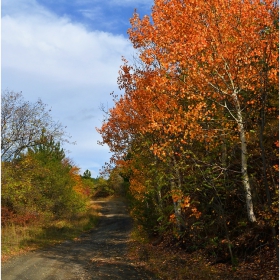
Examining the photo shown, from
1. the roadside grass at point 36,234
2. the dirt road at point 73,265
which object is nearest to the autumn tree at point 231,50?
the dirt road at point 73,265

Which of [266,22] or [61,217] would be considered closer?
[266,22]

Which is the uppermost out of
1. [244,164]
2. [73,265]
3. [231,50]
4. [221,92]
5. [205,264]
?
[231,50]

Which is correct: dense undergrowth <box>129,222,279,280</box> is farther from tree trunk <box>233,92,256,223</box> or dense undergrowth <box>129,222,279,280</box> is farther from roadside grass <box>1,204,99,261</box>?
roadside grass <box>1,204,99,261</box>

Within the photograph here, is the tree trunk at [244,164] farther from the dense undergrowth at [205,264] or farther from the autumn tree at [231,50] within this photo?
the dense undergrowth at [205,264]

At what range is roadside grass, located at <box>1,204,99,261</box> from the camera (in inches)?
974

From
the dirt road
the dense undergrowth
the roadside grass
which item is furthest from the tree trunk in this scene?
the roadside grass

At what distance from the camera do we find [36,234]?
3097cm

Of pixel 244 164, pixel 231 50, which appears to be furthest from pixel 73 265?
pixel 231 50

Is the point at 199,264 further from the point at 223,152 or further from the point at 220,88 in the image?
the point at 220,88

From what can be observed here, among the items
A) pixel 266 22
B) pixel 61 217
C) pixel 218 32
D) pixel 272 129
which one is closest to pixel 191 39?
pixel 218 32

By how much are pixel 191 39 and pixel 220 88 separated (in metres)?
2.16

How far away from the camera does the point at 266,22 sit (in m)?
11.4

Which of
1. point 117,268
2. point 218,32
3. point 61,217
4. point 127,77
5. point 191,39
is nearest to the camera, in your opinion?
point 218,32

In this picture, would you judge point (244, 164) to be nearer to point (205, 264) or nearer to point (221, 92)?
point (221, 92)
